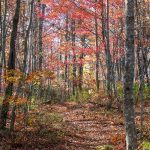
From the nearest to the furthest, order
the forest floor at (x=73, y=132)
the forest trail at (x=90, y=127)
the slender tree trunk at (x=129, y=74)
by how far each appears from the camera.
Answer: the slender tree trunk at (x=129, y=74) → the forest floor at (x=73, y=132) → the forest trail at (x=90, y=127)

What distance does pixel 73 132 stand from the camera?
13438 mm

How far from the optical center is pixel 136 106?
19641mm

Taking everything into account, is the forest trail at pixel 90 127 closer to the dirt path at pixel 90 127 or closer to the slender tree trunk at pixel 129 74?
the dirt path at pixel 90 127

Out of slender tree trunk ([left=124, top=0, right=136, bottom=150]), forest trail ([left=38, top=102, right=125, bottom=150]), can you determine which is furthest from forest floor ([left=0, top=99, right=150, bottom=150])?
slender tree trunk ([left=124, top=0, right=136, bottom=150])

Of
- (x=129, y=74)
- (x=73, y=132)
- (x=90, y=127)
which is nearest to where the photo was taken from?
(x=129, y=74)

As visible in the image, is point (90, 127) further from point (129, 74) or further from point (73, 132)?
point (129, 74)

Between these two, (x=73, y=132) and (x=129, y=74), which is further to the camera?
(x=73, y=132)

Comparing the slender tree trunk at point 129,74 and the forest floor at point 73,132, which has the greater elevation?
the slender tree trunk at point 129,74

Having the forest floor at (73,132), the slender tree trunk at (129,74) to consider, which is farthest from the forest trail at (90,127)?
the slender tree trunk at (129,74)

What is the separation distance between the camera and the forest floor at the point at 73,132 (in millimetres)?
10880

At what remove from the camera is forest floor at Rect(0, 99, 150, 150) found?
10.9 m

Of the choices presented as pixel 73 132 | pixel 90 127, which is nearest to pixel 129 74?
pixel 73 132

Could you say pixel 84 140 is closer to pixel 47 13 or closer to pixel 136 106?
pixel 136 106

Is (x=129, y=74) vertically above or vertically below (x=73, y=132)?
above
